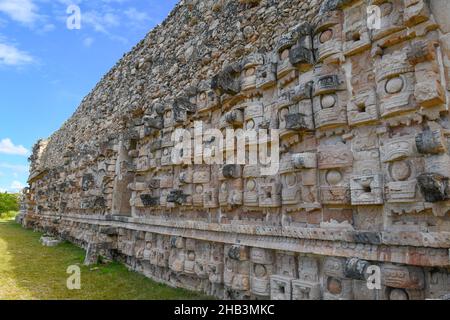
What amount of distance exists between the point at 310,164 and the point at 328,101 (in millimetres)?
757

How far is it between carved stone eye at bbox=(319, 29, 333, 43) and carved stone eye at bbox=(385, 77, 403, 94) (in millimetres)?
1040

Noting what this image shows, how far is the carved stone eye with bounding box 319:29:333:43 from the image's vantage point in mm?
4074

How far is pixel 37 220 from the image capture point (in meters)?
18.3

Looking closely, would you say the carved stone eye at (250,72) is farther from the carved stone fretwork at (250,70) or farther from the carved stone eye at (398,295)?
the carved stone eye at (398,295)

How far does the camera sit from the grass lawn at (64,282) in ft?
18.5

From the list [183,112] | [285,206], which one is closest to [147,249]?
[183,112]

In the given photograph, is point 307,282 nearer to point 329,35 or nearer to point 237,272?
point 237,272

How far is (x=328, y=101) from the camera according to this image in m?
3.91

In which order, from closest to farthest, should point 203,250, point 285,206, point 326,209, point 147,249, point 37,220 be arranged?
point 326,209 < point 285,206 < point 203,250 < point 147,249 < point 37,220

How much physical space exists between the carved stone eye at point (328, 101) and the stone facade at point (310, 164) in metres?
0.01

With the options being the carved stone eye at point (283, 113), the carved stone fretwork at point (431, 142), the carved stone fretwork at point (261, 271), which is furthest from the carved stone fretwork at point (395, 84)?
the carved stone fretwork at point (261, 271)

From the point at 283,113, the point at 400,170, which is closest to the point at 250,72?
the point at 283,113
